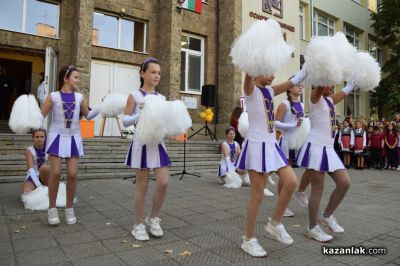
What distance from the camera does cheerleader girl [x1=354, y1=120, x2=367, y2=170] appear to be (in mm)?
13406

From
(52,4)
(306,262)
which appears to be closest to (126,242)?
(306,262)

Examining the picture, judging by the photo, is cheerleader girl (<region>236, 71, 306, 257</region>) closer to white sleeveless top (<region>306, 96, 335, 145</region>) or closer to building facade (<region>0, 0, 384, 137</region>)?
white sleeveless top (<region>306, 96, 335, 145</region>)

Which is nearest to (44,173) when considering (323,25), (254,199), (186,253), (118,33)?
(186,253)

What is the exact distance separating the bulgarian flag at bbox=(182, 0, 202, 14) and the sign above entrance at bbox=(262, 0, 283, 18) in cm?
352

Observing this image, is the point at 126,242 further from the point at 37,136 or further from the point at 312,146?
the point at 37,136

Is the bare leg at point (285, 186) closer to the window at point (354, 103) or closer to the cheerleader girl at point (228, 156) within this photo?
the cheerleader girl at point (228, 156)

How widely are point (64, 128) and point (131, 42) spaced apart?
36.2ft

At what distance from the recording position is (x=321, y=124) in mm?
4195

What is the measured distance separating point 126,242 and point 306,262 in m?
1.87

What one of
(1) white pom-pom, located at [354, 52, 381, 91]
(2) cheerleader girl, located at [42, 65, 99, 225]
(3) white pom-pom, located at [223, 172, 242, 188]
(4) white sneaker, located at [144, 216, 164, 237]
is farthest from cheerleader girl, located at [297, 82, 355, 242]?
(3) white pom-pom, located at [223, 172, 242, 188]

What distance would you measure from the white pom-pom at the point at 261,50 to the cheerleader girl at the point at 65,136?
7.57ft

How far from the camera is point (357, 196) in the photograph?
7121mm

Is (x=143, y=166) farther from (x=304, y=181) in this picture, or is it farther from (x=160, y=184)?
(x=304, y=181)

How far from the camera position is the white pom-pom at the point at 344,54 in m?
3.54
